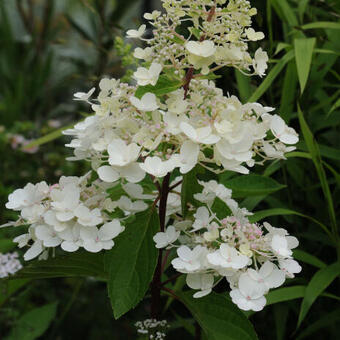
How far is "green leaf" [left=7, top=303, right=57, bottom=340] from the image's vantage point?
1.42 m

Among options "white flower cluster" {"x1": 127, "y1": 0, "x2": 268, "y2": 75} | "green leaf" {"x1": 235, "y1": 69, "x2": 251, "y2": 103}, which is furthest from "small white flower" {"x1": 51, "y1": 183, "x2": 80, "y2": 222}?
"green leaf" {"x1": 235, "y1": 69, "x2": 251, "y2": 103}

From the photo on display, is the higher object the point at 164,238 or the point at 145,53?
the point at 145,53

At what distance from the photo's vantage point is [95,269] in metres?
0.96

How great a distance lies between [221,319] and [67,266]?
0.27 meters

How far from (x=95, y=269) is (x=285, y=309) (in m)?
0.54

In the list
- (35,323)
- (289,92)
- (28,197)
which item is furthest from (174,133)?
(35,323)

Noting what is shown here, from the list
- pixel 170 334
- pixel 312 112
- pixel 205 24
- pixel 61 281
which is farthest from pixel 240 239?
pixel 61 281

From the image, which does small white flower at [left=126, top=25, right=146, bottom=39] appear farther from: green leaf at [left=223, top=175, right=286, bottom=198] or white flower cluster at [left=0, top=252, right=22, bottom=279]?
white flower cluster at [left=0, top=252, right=22, bottom=279]

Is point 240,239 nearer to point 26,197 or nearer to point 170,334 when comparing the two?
point 26,197

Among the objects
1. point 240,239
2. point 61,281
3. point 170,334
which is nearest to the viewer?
point 240,239

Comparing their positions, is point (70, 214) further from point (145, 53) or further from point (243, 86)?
point (243, 86)

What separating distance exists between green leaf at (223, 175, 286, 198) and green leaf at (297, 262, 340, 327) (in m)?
0.24

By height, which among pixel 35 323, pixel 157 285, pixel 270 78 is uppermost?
pixel 270 78

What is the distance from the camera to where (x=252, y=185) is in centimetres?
105
